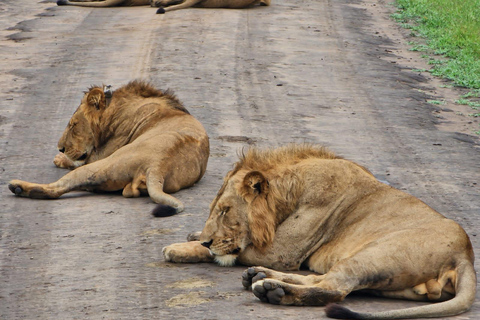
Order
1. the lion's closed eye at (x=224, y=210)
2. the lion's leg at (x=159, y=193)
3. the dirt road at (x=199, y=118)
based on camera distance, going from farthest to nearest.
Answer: the lion's leg at (x=159, y=193) → the lion's closed eye at (x=224, y=210) → the dirt road at (x=199, y=118)

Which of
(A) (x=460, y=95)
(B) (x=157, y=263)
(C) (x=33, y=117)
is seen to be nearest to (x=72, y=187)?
(B) (x=157, y=263)

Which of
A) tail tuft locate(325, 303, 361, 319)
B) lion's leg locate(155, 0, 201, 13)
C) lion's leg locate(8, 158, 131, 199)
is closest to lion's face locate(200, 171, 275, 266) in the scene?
tail tuft locate(325, 303, 361, 319)

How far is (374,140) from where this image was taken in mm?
9922

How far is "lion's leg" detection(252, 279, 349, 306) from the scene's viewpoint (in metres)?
4.89

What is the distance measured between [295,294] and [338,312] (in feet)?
1.25

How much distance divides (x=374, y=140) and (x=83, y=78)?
4.48 m

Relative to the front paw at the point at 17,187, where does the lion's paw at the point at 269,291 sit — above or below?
above

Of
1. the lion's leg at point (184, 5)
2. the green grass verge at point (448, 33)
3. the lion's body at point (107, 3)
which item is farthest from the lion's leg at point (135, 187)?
the lion's body at point (107, 3)

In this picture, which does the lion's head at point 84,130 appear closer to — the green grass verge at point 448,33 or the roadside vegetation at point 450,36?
the roadside vegetation at point 450,36

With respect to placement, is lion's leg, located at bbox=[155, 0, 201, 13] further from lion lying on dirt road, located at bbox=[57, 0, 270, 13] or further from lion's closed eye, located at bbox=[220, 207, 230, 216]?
lion's closed eye, located at bbox=[220, 207, 230, 216]

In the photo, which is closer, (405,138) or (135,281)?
(135,281)

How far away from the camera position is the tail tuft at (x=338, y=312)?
4.53 m

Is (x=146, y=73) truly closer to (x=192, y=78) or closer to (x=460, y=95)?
(x=192, y=78)

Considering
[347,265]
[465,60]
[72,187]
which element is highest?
[347,265]
